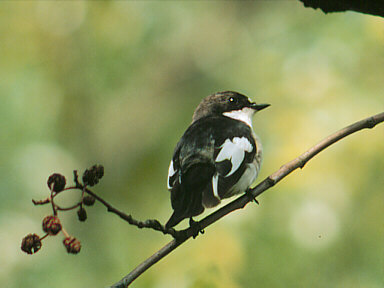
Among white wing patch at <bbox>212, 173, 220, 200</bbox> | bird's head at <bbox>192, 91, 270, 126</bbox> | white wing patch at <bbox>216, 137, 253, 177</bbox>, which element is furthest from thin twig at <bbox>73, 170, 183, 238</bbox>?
bird's head at <bbox>192, 91, 270, 126</bbox>

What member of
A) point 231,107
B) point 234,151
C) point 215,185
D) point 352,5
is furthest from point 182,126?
point 352,5

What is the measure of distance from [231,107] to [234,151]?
2.90ft

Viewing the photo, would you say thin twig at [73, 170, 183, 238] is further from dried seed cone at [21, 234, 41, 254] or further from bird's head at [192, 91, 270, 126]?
bird's head at [192, 91, 270, 126]

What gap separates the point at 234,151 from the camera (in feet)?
10.2

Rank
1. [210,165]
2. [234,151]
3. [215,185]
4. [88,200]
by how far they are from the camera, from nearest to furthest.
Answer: [88,200] < [215,185] < [210,165] < [234,151]

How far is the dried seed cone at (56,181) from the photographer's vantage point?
1.73m

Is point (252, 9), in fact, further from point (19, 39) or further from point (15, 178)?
point (15, 178)

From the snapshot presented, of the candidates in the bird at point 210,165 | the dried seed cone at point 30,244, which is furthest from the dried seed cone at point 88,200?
the bird at point 210,165

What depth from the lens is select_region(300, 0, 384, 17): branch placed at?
2238 millimetres

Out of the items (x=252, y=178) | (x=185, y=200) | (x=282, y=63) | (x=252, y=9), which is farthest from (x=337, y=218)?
(x=252, y=9)

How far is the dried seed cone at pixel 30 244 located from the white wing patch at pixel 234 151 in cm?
139

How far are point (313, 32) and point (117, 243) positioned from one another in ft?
14.1

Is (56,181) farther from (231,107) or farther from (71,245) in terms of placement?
(231,107)

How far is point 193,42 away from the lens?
377 inches
